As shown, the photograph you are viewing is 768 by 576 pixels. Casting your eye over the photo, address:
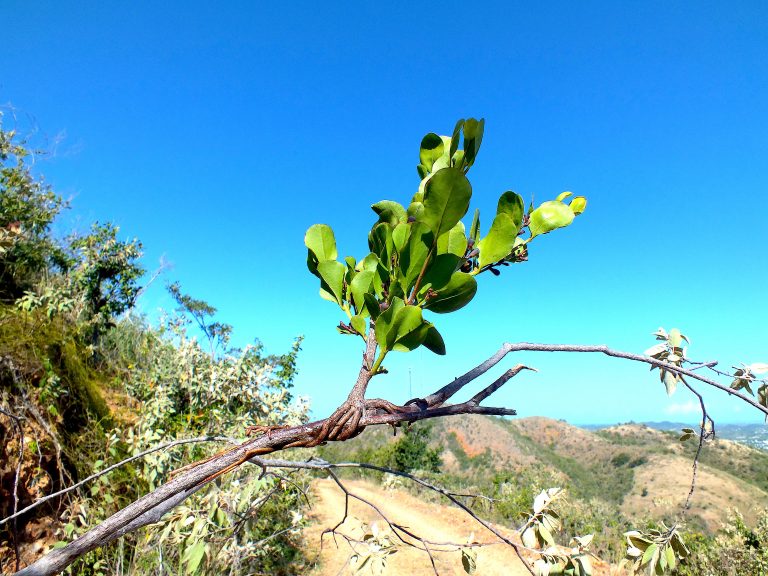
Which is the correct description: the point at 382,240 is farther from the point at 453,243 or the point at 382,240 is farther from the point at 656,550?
the point at 656,550

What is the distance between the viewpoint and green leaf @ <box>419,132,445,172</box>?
0.86m

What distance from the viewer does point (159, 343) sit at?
622 cm

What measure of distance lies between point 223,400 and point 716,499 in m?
27.7

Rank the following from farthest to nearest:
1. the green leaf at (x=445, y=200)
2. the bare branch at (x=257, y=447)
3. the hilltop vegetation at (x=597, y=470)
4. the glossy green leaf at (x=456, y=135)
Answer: the hilltop vegetation at (x=597, y=470) < the glossy green leaf at (x=456, y=135) < the green leaf at (x=445, y=200) < the bare branch at (x=257, y=447)

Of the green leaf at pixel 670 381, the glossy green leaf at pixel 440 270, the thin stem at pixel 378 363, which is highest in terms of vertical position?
the glossy green leaf at pixel 440 270

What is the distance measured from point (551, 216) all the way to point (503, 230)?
13cm

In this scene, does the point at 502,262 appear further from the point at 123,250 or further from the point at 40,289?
the point at 123,250

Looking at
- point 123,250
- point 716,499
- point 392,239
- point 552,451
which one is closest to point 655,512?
point 716,499

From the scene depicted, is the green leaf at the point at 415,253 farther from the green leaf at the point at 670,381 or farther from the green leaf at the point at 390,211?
the green leaf at the point at 670,381

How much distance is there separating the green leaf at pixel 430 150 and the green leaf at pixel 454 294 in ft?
0.99

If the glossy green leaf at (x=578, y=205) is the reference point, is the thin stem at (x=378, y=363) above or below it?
below

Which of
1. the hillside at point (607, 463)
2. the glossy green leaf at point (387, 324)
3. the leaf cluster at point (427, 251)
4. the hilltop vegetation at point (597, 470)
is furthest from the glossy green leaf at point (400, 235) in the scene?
the hillside at point (607, 463)

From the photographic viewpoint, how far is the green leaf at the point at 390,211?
31.9 inches

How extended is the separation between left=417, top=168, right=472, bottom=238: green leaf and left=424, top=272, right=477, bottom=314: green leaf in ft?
0.27
